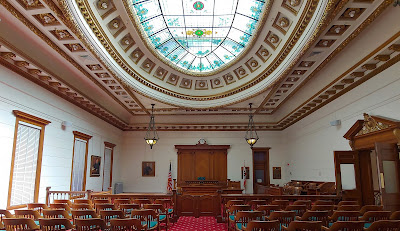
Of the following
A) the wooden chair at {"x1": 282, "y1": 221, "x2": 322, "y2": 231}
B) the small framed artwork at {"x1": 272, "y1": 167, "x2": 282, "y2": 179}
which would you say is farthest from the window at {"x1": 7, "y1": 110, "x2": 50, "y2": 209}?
the small framed artwork at {"x1": 272, "y1": 167, "x2": 282, "y2": 179}

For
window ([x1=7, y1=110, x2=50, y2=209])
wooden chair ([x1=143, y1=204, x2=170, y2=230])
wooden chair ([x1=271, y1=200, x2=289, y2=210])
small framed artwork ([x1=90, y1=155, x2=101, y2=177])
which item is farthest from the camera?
small framed artwork ([x1=90, y1=155, x2=101, y2=177])

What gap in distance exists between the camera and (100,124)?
17984 mm

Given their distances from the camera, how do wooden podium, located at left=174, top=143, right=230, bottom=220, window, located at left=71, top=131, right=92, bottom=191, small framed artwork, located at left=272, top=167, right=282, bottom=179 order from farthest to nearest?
small framed artwork, located at left=272, top=167, right=282, bottom=179, wooden podium, located at left=174, top=143, right=230, bottom=220, window, located at left=71, top=131, right=92, bottom=191

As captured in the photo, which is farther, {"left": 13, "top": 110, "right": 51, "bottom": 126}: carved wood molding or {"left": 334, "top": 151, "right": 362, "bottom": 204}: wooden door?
{"left": 334, "top": 151, "right": 362, "bottom": 204}: wooden door

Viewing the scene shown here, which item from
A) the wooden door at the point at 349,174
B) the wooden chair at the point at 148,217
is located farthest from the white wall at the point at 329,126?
the wooden chair at the point at 148,217

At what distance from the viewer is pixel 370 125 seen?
10.9 meters

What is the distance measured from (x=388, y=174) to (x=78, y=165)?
43.2 ft

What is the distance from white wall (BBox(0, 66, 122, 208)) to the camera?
9.56m

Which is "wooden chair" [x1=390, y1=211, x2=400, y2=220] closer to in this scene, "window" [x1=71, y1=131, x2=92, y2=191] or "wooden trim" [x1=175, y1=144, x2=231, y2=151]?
"window" [x1=71, y1=131, x2=92, y2=191]

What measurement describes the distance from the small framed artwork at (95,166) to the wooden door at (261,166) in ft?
35.1

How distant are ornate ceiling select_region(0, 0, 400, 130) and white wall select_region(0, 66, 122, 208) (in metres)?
0.43

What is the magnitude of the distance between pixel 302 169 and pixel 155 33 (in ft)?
38.8

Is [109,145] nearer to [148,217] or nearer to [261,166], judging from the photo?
[261,166]

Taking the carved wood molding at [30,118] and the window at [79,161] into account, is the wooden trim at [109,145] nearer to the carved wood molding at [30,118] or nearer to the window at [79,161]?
the window at [79,161]
